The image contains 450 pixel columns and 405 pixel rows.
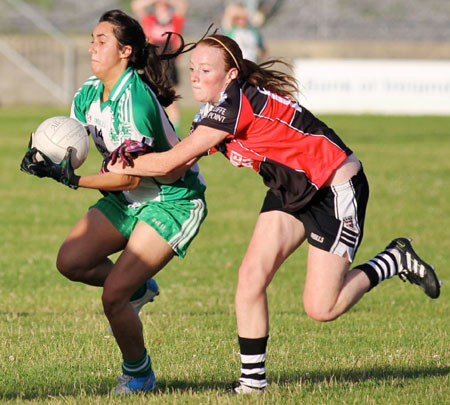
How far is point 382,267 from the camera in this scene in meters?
6.09

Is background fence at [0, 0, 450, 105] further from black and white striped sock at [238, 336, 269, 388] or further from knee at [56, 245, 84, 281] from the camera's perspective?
black and white striped sock at [238, 336, 269, 388]

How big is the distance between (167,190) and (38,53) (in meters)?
29.8

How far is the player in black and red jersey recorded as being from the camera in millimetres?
5352

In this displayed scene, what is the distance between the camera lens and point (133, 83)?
5.85 meters

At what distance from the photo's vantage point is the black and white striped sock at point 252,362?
17.6ft

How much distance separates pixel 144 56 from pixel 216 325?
A: 7.98 ft

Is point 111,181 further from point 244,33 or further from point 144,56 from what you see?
point 244,33

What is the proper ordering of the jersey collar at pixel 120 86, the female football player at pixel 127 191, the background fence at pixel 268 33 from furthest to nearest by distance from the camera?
the background fence at pixel 268 33, the jersey collar at pixel 120 86, the female football player at pixel 127 191

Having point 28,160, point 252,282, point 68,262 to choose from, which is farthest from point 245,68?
point 68,262

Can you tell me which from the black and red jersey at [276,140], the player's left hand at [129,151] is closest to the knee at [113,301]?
the player's left hand at [129,151]

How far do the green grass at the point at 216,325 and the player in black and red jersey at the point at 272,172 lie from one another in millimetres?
468

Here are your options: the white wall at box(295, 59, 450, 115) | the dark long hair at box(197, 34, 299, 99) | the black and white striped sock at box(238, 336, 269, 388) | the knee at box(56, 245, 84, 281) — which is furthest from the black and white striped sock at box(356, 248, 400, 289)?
the white wall at box(295, 59, 450, 115)

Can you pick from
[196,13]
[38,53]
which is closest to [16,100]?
[38,53]

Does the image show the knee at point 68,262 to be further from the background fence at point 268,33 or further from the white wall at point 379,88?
the background fence at point 268,33
